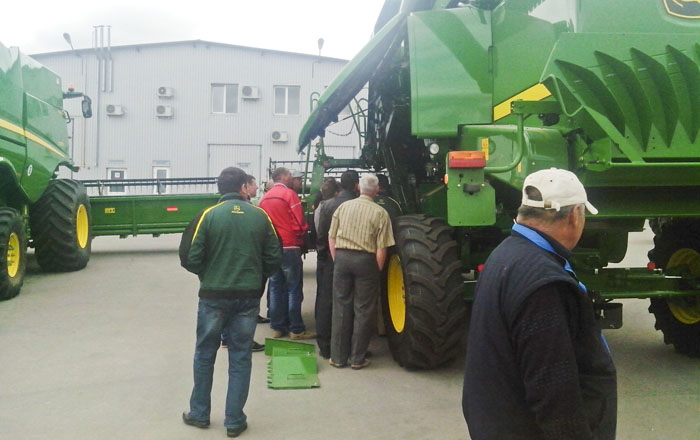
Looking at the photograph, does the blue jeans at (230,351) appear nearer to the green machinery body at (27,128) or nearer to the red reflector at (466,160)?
the red reflector at (466,160)

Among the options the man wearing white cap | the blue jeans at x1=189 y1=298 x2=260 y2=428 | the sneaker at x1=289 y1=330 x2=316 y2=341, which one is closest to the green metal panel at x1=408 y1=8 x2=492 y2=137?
the blue jeans at x1=189 y1=298 x2=260 y2=428

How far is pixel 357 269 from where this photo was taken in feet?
19.8

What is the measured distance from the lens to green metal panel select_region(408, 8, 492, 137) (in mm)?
5359

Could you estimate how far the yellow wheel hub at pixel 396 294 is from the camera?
6145 mm

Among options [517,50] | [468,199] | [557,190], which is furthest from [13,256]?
[557,190]

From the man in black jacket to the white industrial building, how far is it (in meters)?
19.6

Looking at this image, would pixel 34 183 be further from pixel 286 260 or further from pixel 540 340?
pixel 540 340

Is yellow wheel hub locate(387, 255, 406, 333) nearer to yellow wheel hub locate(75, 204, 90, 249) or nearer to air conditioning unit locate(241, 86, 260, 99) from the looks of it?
yellow wheel hub locate(75, 204, 90, 249)

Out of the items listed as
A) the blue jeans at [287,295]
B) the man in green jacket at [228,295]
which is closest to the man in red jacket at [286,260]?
the blue jeans at [287,295]

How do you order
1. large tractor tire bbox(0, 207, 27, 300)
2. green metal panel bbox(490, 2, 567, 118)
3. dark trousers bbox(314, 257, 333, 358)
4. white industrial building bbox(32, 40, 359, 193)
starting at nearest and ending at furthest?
1. green metal panel bbox(490, 2, 567, 118)
2. dark trousers bbox(314, 257, 333, 358)
3. large tractor tire bbox(0, 207, 27, 300)
4. white industrial building bbox(32, 40, 359, 193)

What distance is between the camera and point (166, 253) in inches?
623

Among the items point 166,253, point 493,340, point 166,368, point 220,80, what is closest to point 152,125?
point 220,80

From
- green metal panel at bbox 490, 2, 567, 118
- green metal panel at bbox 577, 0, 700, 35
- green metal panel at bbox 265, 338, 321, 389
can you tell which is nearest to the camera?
green metal panel at bbox 577, 0, 700, 35

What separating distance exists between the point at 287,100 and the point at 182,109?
4.42 metres
